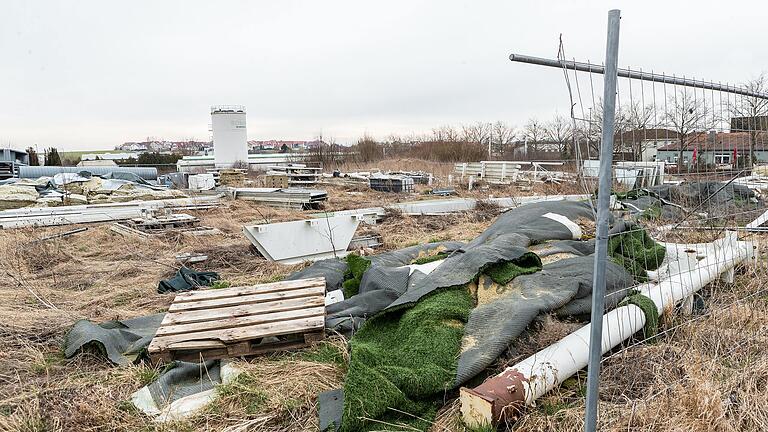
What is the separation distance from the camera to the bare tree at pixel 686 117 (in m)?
2.78

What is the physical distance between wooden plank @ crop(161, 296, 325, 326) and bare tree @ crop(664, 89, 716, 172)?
278 cm

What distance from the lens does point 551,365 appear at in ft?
8.43

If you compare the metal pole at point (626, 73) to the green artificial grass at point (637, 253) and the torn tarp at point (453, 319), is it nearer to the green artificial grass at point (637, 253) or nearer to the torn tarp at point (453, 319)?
the torn tarp at point (453, 319)

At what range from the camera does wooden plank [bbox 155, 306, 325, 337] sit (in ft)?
11.6

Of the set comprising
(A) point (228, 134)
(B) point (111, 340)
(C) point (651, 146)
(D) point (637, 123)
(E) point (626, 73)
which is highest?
(A) point (228, 134)

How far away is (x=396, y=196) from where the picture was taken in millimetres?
14984

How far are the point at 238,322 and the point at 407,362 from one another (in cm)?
149

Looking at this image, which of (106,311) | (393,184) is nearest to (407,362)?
(106,311)

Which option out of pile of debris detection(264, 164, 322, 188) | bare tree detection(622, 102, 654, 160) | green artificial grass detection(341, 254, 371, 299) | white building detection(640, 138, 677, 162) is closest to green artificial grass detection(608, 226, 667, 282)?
white building detection(640, 138, 677, 162)

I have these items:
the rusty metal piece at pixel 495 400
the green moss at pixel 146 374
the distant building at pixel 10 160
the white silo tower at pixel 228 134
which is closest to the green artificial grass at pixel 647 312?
the rusty metal piece at pixel 495 400

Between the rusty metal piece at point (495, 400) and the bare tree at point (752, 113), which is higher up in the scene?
the bare tree at point (752, 113)

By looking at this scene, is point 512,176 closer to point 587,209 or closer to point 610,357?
point 587,209

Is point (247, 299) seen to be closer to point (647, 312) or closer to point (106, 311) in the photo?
point (106, 311)

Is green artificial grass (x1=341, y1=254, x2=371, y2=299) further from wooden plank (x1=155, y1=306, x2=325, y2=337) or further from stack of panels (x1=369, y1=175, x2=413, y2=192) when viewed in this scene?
stack of panels (x1=369, y1=175, x2=413, y2=192)
